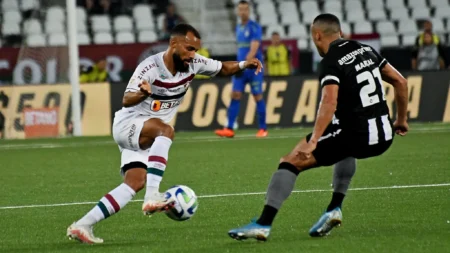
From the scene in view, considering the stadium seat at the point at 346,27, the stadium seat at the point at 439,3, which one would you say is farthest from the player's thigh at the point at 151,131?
the stadium seat at the point at 439,3

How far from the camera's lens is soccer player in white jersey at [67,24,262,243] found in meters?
7.83

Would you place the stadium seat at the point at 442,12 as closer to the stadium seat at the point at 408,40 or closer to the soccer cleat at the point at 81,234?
A: the stadium seat at the point at 408,40

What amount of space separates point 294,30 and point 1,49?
8535mm

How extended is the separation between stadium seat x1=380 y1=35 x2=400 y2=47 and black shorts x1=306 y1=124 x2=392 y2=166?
2068 centimetres

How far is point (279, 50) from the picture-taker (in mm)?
23812

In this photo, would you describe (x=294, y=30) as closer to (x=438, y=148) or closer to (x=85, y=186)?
(x=438, y=148)

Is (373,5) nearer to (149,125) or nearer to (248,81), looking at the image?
(248,81)

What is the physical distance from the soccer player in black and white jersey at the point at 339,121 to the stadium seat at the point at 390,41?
67.2 feet

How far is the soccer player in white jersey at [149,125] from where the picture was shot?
7832 mm

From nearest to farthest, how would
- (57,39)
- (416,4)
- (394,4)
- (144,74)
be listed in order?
(144,74) < (57,39) < (394,4) < (416,4)

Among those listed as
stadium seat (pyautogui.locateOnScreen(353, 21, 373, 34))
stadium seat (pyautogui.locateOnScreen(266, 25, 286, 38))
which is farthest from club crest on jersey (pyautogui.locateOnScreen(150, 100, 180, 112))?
stadium seat (pyautogui.locateOnScreen(353, 21, 373, 34))

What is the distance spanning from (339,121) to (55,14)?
16277mm

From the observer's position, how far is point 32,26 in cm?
2452

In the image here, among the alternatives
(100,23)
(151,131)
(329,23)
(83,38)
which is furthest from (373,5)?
(329,23)
